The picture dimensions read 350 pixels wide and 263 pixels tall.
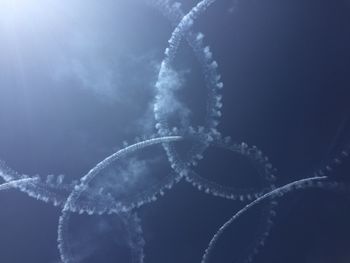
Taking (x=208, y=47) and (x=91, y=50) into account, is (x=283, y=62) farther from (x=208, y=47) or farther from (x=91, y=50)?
(x=91, y=50)

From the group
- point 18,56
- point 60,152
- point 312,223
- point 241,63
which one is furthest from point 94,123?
point 312,223

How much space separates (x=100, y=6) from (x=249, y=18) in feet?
1.02

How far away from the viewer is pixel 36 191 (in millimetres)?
944

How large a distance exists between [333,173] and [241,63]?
307 millimetres

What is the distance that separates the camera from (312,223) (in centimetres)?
96

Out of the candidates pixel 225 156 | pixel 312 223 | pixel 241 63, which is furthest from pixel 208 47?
pixel 312 223

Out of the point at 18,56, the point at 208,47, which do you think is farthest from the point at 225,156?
the point at 18,56

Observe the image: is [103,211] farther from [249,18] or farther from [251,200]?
[249,18]

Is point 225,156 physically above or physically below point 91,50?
below

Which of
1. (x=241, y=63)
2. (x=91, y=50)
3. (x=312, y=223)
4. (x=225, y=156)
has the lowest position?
(x=312, y=223)

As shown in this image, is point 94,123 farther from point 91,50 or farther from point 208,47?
point 208,47

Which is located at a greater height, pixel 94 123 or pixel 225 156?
pixel 94 123

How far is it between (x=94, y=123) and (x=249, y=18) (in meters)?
0.39

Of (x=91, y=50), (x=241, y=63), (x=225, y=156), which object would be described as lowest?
(x=225, y=156)
